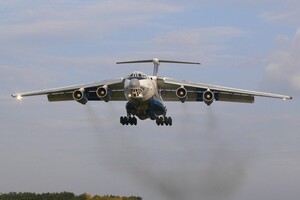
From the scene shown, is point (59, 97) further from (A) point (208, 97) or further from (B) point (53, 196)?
(B) point (53, 196)

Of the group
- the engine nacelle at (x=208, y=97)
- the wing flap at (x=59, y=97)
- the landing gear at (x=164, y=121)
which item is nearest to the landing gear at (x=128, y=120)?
the landing gear at (x=164, y=121)

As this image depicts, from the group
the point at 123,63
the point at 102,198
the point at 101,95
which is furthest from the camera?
the point at 102,198

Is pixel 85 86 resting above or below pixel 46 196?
above

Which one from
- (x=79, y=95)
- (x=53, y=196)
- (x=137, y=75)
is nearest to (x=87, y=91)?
(x=79, y=95)

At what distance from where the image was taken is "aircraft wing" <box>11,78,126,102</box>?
177 ft

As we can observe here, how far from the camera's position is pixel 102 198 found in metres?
76.3

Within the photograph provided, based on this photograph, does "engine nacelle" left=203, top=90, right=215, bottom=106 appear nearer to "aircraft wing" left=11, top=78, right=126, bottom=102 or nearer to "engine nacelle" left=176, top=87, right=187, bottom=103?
"engine nacelle" left=176, top=87, right=187, bottom=103

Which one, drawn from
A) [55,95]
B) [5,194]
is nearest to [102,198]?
[5,194]

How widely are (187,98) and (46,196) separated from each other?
2636 cm

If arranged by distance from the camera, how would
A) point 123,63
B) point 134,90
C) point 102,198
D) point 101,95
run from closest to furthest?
point 134,90 → point 101,95 → point 123,63 → point 102,198

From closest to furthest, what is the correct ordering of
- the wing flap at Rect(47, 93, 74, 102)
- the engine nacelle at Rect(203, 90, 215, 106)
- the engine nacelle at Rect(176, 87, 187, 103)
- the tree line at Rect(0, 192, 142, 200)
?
the engine nacelle at Rect(203, 90, 215, 106) < the engine nacelle at Rect(176, 87, 187, 103) < the wing flap at Rect(47, 93, 74, 102) < the tree line at Rect(0, 192, 142, 200)

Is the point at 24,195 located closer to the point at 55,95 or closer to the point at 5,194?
the point at 5,194

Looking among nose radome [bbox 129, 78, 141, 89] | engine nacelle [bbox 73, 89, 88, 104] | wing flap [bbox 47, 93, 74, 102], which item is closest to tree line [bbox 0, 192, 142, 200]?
wing flap [bbox 47, 93, 74, 102]

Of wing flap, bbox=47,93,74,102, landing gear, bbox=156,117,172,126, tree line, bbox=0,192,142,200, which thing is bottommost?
tree line, bbox=0,192,142,200
